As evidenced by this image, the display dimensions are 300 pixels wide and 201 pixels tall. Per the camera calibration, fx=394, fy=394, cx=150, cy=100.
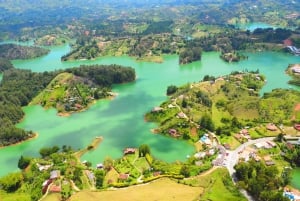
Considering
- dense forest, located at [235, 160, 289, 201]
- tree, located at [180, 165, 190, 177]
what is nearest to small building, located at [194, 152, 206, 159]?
tree, located at [180, 165, 190, 177]

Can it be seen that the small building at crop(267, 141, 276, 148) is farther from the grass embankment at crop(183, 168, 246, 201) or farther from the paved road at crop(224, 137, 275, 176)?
the grass embankment at crop(183, 168, 246, 201)

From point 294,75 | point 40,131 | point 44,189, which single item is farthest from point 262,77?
point 44,189

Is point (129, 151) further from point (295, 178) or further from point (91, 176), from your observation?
point (295, 178)

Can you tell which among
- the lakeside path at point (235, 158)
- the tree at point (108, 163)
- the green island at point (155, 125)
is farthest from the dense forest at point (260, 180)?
the tree at point (108, 163)

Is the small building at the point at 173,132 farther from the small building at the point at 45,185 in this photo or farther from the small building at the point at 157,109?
the small building at the point at 45,185

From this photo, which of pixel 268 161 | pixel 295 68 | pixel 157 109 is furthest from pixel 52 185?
pixel 295 68
